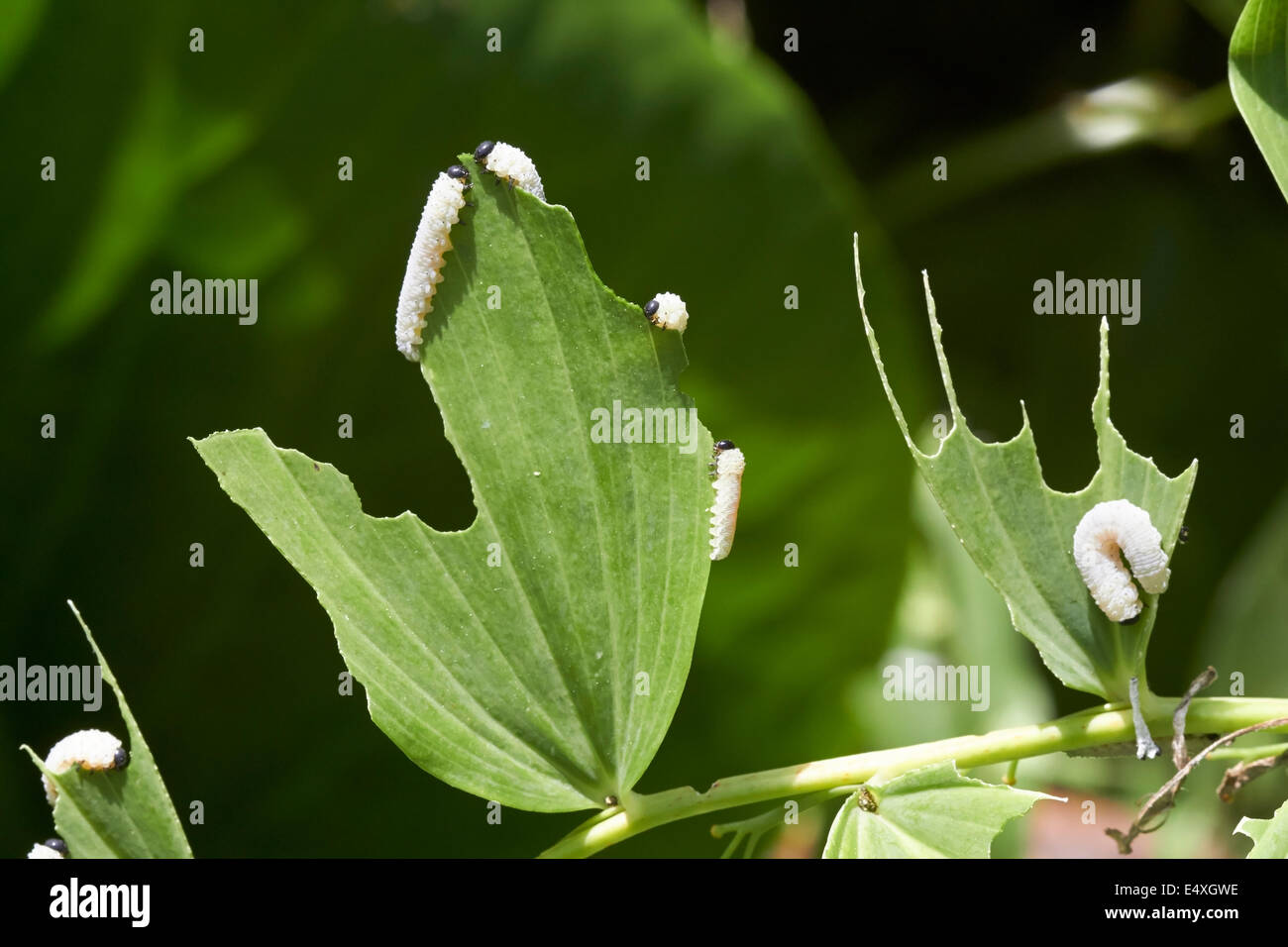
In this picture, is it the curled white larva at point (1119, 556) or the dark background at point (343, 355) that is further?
the dark background at point (343, 355)

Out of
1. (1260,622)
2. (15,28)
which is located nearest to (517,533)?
(15,28)

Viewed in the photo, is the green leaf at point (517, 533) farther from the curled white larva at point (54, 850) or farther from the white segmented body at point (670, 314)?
the curled white larva at point (54, 850)

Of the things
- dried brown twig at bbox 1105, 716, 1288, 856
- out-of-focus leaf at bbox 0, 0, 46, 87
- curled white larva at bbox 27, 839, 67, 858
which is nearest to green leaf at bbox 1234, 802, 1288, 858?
dried brown twig at bbox 1105, 716, 1288, 856

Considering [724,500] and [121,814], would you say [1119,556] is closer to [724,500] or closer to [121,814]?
[724,500]

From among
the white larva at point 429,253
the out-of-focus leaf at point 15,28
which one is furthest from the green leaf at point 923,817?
the out-of-focus leaf at point 15,28
